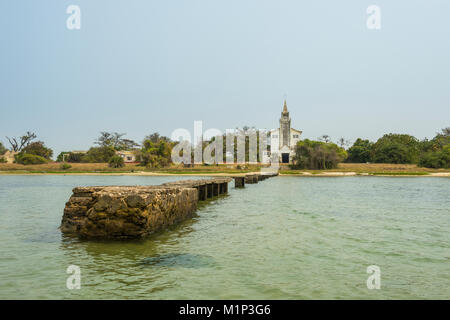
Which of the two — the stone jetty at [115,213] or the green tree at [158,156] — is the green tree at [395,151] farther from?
the stone jetty at [115,213]

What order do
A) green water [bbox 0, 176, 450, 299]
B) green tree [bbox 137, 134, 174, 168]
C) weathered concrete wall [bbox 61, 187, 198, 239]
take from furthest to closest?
green tree [bbox 137, 134, 174, 168]
weathered concrete wall [bbox 61, 187, 198, 239]
green water [bbox 0, 176, 450, 299]

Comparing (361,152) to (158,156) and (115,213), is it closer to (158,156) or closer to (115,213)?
(158,156)

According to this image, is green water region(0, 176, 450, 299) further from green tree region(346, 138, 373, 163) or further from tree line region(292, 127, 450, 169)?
green tree region(346, 138, 373, 163)

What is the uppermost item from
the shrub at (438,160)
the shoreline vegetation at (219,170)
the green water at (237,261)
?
the shrub at (438,160)

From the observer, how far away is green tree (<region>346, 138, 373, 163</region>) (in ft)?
293

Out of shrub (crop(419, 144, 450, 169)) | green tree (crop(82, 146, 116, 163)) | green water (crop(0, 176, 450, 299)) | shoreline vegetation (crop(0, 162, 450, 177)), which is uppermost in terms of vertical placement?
green tree (crop(82, 146, 116, 163))

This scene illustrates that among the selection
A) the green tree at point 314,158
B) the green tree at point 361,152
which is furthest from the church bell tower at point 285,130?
the green tree at point 314,158

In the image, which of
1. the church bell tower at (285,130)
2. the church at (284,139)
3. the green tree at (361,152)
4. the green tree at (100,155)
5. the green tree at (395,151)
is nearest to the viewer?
the green tree at (395,151)

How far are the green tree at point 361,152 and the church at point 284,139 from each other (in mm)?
13472

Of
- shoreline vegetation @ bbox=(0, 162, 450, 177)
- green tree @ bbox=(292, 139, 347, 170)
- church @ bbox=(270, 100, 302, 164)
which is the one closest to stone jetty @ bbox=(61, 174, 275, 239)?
shoreline vegetation @ bbox=(0, 162, 450, 177)

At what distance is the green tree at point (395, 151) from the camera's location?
79.9 meters

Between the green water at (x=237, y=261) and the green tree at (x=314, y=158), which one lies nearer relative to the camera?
the green water at (x=237, y=261)

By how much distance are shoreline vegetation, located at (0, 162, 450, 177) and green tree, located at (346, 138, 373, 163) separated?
548 inches
